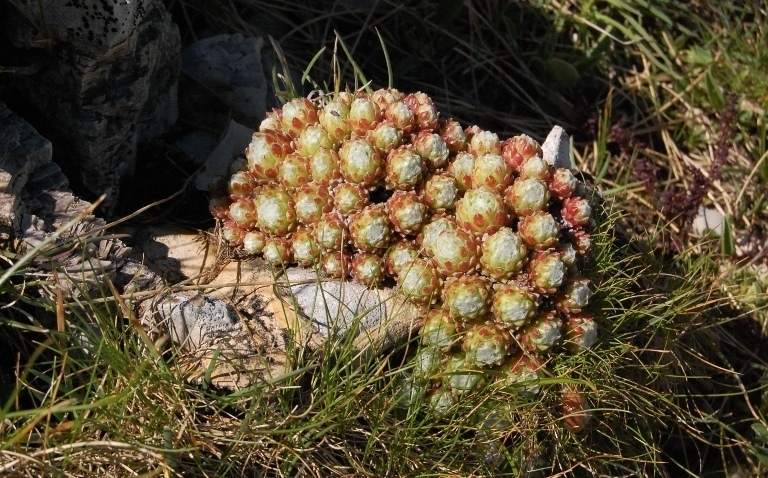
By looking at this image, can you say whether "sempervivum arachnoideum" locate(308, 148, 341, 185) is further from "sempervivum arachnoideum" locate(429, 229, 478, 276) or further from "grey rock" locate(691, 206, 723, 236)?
"grey rock" locate(691, 206, 723, 236)

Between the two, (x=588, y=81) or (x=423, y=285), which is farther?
(x=588, y=81)

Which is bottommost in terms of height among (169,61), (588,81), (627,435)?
(627,435)

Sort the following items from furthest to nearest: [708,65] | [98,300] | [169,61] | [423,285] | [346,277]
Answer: [708,65], [169,61], [346,277], [423,285], [98,300]

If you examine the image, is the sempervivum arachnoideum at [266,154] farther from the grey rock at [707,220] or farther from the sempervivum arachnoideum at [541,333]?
the grey rock at [707,220]

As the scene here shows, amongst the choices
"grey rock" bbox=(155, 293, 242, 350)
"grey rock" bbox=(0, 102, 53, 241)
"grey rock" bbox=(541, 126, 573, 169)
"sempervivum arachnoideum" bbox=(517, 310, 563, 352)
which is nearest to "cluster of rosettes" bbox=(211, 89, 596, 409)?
"sempervivum arachnoideum" bbox=(517, 310, 563, 352)

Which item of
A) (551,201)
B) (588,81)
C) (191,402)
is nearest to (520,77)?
(588,81)

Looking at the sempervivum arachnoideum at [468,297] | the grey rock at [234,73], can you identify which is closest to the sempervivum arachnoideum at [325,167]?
the sempervivum arachnoideum at [468,297]

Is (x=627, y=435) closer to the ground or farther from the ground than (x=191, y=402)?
closer to the ground

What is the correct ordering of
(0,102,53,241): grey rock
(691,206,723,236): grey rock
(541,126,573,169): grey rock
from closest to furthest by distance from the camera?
(0,102,53,241): grey rock, (541,126,573,169): grey rock, (691,206,723,236): grey rock

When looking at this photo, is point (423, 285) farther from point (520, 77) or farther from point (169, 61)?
point (520, 77)
